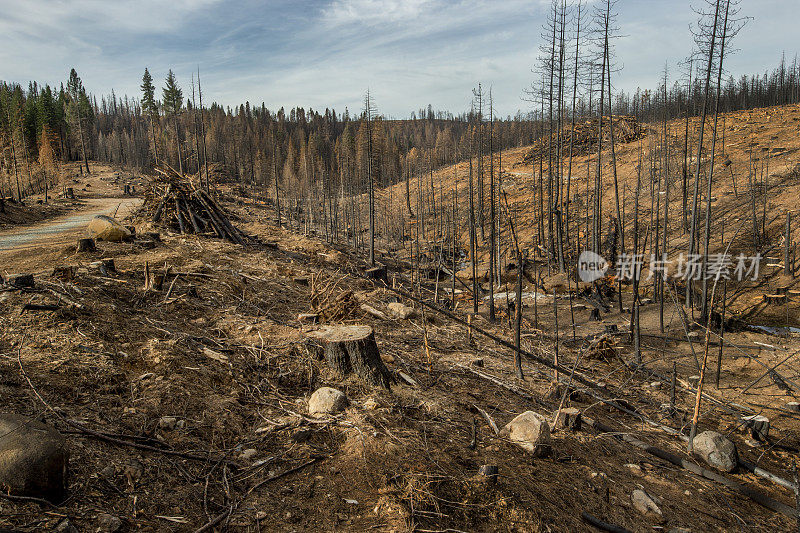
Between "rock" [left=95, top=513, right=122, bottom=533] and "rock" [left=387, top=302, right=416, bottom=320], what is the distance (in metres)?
6.54

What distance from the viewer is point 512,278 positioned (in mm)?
24766

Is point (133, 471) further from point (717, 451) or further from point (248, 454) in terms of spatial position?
point (717, 451)

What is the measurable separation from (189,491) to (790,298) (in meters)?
22.8

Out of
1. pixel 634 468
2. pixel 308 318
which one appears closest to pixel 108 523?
pixel 308 318

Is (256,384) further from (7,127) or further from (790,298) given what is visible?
(7,127)

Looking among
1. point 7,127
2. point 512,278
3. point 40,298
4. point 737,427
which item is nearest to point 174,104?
point 7,127

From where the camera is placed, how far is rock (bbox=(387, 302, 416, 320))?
8.67m

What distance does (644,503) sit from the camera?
3652 mm

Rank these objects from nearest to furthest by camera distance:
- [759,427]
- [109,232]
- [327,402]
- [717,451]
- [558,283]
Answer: [327,402]
[717,451]
[759,427]
[109,232]
[558,283]

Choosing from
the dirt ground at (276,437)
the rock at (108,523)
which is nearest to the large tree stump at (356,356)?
the dirt ground at (276,437)

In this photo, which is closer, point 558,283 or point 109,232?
point 109,232

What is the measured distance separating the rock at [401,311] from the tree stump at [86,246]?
19.5 ft

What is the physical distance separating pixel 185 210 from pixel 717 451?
12.9 meters

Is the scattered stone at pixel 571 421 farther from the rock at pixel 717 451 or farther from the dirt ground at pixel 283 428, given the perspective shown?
the rock at pixel 717 451
